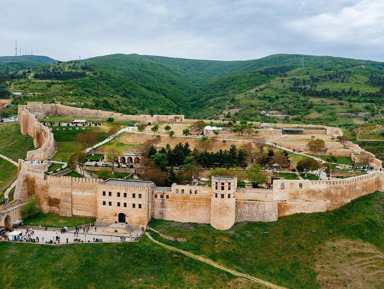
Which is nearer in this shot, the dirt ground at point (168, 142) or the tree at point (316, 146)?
the tree at point (316, 146)

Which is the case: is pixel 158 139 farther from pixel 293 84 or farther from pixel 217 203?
pixel 293 84

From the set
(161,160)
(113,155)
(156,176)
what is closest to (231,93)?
(113,155)

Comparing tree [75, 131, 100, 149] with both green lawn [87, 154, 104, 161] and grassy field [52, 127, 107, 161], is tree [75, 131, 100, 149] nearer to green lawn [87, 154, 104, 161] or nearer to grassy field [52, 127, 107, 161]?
grassy field [52, 127, 107, 161]

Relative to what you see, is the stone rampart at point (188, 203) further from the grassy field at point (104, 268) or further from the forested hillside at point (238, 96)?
the forested hillside at point (238, 96)

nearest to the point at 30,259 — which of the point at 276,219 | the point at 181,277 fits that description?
the point at 181,277

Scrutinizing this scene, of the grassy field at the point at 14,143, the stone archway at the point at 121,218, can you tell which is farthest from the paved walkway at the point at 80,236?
the grassy field at the point at 14,143
